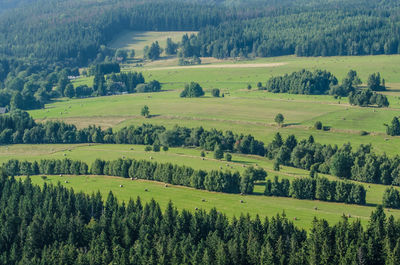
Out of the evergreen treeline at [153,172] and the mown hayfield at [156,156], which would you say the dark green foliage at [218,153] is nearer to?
the mown hayfield at [156,156]

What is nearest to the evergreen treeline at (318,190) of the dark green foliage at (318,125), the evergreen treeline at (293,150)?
the evergreen treeline at (293,150)

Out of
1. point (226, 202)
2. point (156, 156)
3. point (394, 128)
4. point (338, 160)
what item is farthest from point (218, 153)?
point (394, 128)

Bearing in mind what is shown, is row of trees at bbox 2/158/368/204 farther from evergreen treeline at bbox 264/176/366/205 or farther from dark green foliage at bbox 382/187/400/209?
dark green foliage at bbox 382/187/400/209

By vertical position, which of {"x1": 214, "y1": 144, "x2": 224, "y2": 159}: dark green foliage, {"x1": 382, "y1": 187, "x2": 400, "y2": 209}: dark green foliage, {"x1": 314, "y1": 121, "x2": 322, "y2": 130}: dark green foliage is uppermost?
{"x1": 314, "y1": 121, "x2": 322, "y2": 130}: dark green foliage

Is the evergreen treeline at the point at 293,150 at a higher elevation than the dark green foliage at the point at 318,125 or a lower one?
lower

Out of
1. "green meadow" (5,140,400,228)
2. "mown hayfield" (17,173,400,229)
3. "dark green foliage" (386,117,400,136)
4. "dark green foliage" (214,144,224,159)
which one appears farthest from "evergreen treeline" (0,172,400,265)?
"dark green foliage" (386,117,400,136)
